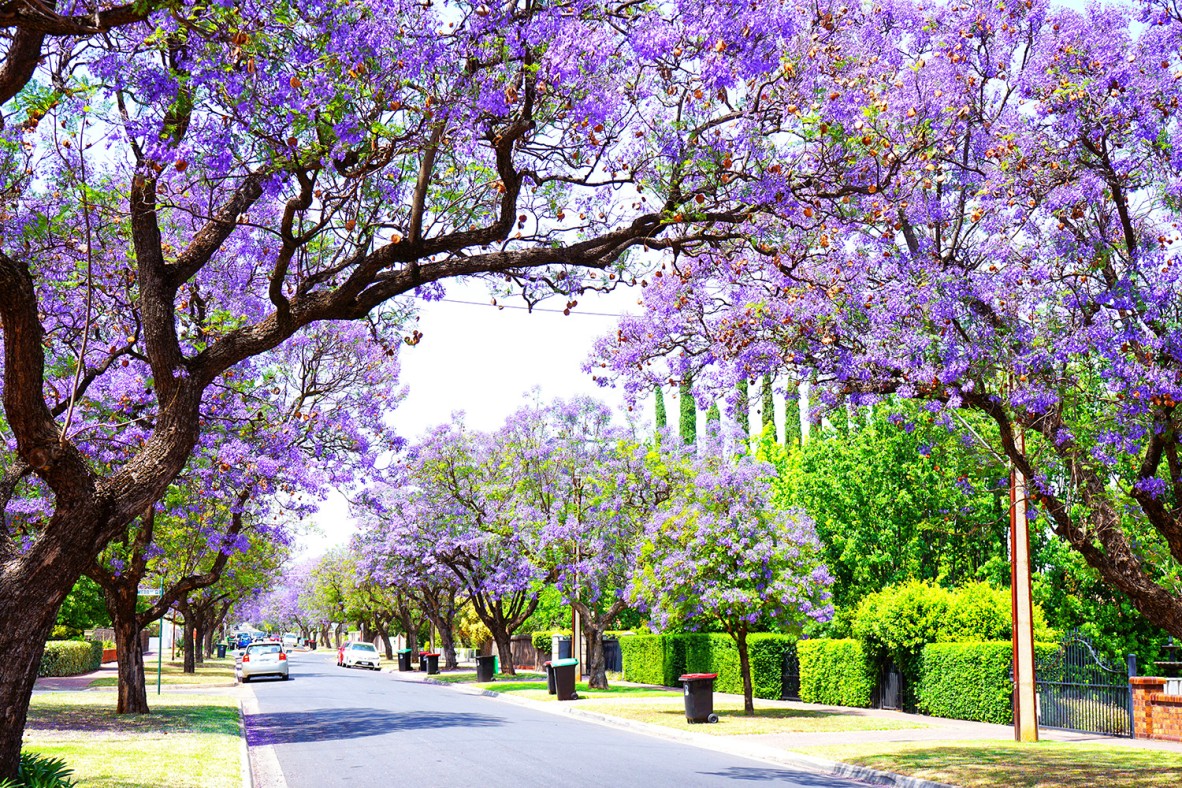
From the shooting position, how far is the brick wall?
18.8 metres

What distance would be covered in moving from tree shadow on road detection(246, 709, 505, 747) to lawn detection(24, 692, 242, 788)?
0.61 meters

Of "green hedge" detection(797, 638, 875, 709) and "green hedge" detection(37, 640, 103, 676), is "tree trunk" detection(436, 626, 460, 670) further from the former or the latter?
"green hedge" detection(797, 638, 875, 709)

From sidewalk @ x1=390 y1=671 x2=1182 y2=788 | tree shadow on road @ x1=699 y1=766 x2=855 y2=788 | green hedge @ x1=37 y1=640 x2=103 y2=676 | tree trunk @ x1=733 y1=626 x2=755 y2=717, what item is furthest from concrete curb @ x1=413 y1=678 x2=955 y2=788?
green hedge @ x1=37 y1=640 x2=103 y2=676

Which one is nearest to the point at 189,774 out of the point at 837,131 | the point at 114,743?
the point at 114,743

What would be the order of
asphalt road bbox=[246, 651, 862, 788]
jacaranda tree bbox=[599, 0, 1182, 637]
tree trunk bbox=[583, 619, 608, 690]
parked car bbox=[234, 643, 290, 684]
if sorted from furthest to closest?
parked car bbox=[234, 643, 290, 684]
tree trunk bbox=[583, 619, 608, 690]
asphalt road bbox=[246, 651, 862, 788]
jacaranda tree bbox=[599, 0, 1182, 637]

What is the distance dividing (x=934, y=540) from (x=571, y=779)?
96.5ft

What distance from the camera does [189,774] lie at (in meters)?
12.9

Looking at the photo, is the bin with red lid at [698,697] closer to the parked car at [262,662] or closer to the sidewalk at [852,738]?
the sidewalk at [852,738]

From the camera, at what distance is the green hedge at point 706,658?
Result: 30953 mm

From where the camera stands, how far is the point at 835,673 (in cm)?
2819

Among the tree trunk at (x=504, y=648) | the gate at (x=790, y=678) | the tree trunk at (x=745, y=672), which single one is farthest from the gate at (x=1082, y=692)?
the tree trunk at (x=504, y=648)

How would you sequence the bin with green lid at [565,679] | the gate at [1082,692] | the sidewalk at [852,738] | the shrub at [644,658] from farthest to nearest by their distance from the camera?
the shrub at [644,658] → the bin with green lid at [565,679] → the gate at [1082,692] → the sidewalk at [852,738]

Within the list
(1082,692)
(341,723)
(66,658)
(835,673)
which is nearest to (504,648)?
(835,673)

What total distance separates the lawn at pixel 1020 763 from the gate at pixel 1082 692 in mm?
2938
